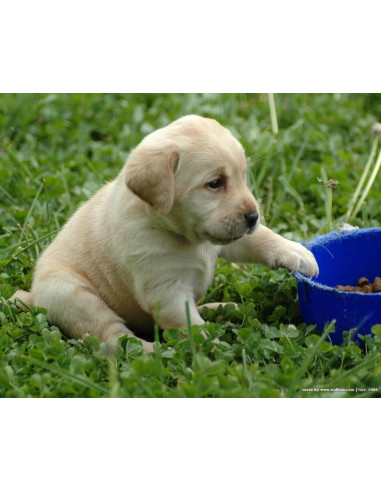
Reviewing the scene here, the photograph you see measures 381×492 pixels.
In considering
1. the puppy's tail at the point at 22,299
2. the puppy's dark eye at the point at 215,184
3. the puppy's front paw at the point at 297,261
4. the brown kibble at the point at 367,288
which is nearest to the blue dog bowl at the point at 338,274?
the puppy's front paw at the point at 297,261

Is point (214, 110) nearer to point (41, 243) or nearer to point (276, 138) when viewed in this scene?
point (276, 138)

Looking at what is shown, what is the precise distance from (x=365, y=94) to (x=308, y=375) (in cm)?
458

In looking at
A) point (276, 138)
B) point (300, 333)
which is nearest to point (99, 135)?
point (276, 138)

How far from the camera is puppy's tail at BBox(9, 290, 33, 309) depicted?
441 centimetres

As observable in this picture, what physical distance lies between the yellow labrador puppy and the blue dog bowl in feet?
0.75

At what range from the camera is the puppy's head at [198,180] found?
3.66 metres

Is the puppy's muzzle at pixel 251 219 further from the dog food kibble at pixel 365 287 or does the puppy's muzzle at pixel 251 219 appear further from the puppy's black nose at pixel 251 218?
the dog food kibble at pixel 365 287

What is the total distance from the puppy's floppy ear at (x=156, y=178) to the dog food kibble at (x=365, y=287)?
4.25 ft

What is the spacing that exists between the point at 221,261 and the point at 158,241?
52.8 inches

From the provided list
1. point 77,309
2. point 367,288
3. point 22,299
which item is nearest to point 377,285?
point 367,288

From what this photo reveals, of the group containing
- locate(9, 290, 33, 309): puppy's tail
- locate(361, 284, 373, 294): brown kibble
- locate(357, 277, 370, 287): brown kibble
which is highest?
locate(361, 284, 373, 294): brown kibble

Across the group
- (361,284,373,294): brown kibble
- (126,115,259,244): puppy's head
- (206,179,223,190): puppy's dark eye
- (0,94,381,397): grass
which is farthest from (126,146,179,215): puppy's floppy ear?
(361,284,373,294): brown kibble

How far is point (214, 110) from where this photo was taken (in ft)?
23.2

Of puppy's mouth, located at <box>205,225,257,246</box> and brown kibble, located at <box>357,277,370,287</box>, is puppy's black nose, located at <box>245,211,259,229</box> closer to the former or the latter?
puppy's mouth, located at <box>205,225,257,246</box>
